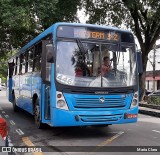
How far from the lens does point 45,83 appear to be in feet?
34.2

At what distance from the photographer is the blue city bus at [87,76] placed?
955 centimetres

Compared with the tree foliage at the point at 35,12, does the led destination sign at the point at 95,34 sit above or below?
below

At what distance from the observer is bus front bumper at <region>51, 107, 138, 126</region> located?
945 cm

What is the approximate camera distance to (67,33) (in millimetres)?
9992

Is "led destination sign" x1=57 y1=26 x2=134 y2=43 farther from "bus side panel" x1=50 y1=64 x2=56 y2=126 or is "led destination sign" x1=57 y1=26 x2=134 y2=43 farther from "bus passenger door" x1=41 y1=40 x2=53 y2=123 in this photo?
"bus side panel" x1=50 y1=64 x2=56 y2=126

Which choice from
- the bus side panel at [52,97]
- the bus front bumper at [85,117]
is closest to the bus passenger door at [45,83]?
the bus side panel at [52,97]

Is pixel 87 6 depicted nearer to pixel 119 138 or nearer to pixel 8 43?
pixel 8 43

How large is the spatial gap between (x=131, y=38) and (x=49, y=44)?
241 cm

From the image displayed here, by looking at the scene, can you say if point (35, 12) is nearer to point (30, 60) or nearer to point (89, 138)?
point (30, 60)

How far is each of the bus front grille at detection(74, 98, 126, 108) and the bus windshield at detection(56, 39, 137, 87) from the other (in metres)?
0.38

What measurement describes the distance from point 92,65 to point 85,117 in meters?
1.42

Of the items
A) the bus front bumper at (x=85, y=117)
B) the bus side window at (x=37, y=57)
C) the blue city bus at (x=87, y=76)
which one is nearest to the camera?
the bus front bumper at (x=85, y=117)

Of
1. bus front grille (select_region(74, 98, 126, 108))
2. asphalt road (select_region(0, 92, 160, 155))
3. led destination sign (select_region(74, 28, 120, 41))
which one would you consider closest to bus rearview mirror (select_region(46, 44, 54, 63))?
led destination sign (select_region(74, 28, 120, 41))

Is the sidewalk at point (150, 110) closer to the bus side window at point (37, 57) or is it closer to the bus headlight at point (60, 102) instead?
the bus side window at point (37, 57)
